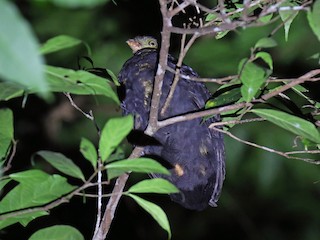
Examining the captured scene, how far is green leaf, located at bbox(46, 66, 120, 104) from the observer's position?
1.28m

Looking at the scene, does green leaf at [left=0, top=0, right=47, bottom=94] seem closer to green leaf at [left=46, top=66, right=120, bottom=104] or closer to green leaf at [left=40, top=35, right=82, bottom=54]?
green leaf at [left=40, top=35, right=82, bottom=54]

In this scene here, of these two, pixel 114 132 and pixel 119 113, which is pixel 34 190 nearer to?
pixel 114 132

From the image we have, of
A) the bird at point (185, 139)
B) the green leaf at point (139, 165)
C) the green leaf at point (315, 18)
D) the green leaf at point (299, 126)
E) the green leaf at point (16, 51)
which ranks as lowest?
the bird at point (185, 139)

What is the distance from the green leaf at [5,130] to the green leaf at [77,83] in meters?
0.23

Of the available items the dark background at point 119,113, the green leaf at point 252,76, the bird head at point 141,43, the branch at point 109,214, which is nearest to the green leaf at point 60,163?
the green leaf at point 252,76

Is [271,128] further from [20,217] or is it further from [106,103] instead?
[20,217]

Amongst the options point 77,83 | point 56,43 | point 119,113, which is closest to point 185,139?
point 77,83

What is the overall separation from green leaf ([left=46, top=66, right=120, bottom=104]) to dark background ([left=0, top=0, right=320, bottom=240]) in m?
2.97

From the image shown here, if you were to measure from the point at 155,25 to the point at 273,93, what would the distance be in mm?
3633

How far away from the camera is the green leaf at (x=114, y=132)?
1.30 m

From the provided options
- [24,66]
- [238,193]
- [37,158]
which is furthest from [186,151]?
[238,193]

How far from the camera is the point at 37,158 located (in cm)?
506

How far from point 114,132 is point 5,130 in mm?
369

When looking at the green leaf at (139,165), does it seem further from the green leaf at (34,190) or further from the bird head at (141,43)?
the bird head at (141,43)
